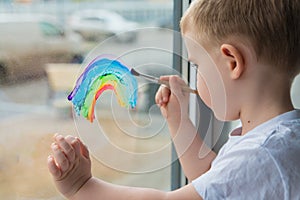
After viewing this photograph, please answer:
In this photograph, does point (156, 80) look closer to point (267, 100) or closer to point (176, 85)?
point (176, 85)

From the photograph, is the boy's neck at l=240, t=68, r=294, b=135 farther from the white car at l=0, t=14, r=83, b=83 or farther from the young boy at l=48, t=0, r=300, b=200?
the white car at l=0, t=14, r=83, b=83

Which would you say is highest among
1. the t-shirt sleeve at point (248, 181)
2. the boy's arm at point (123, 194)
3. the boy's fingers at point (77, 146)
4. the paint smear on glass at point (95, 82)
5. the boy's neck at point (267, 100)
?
the paint smear on glass at point (95, 82)

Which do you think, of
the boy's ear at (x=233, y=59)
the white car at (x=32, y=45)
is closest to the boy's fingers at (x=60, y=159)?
the white car at (x=32, y=45)

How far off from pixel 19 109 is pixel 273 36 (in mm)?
347

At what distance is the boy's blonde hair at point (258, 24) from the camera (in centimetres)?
64

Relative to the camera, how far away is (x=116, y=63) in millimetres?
632

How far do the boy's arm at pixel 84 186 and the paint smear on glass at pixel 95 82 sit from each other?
42 mm

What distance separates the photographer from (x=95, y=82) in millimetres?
623

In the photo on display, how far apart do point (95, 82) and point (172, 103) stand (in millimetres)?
185

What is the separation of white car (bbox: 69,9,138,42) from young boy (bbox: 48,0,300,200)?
0.44 ft

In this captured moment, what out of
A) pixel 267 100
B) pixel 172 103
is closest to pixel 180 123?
pixel 172 103

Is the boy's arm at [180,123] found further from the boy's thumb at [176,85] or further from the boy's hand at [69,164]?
the boy's hand at [69,164]

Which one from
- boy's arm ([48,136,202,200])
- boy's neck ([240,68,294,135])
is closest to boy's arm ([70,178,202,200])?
boy's arm ([48,136,202,200])

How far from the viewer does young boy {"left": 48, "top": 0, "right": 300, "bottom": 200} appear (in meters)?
0.62
